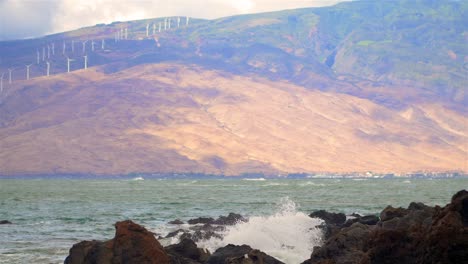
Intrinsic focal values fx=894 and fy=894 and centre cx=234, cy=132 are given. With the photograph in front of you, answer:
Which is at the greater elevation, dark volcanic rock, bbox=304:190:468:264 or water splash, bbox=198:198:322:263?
water splash, bbox=198:198:322:263

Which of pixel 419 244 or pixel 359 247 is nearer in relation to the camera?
pixel 419 244

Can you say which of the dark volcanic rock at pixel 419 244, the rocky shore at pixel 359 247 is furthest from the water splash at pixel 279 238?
the dark volcanic rock at pixel 419 244

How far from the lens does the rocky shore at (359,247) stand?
1461 centimetres

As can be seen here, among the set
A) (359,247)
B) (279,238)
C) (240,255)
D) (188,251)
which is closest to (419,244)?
(359,247)

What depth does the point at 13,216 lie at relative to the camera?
214 ft

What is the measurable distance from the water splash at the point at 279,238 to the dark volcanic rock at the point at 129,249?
8281 mm

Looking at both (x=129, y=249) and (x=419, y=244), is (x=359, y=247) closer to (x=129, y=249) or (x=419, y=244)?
(x=129, y=249)

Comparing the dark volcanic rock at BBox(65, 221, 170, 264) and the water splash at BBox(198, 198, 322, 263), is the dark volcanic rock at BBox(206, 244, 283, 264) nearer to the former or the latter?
the dark volcanic rock at BBox(65, 221, 170, 264)

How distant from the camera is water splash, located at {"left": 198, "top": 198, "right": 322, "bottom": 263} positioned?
30903mm

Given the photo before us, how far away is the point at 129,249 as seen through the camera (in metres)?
21.5

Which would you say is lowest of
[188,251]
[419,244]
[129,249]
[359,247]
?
[419,244]

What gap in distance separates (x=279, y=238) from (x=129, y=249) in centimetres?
1267

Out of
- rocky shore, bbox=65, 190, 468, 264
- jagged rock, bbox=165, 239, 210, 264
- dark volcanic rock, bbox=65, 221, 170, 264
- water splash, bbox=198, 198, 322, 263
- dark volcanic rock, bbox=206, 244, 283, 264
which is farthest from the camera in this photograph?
water splash, bbox=198, 198, 322, 263

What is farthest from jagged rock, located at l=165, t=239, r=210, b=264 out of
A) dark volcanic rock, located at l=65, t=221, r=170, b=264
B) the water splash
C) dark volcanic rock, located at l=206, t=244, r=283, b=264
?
the water splash
